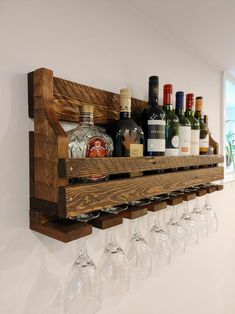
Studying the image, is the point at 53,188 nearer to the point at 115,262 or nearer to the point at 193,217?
the point at 115,262

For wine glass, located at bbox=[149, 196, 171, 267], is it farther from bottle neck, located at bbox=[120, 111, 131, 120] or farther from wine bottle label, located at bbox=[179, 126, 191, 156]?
bottle neck, located at bbox=[120, 111, 131, 120]

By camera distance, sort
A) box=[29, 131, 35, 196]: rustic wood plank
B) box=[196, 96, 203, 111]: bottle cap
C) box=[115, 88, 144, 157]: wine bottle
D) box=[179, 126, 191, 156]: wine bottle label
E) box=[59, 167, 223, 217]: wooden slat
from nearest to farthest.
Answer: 1. box=[59, 167, 223, 217]: wooden slat
2. box=[29, 131, 35, 196]: rustic wood plank
3. box=[115, 88, 144, 157]: wine bottle
4. box=[179, 126, 191, 156]: wine bottle label
5. box=[196, 96, 203, 111]: bottle cap

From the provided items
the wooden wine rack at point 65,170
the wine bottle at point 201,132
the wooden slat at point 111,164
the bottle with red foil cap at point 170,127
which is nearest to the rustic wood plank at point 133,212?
the wooden wine rack at point 65,170

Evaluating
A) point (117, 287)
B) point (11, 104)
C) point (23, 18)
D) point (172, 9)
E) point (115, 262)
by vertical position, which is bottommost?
point (117, 287)

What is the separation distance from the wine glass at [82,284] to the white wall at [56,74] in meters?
0.05

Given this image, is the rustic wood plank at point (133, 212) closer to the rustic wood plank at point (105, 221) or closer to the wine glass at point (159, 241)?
the rustic wood plank at point (105, 221)

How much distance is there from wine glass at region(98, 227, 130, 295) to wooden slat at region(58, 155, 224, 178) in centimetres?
24

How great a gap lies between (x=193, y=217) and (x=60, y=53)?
→ 0.96 m

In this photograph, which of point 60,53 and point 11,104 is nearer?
point 11,104

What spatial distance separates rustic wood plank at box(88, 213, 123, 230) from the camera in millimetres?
706

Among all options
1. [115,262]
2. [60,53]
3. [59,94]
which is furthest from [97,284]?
[60,53]

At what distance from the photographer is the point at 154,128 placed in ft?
2.77

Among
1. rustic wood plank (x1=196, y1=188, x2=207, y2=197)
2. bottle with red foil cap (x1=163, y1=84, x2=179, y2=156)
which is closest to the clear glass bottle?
bottle with red foil cap (x1=163, y1=84, x2=179, y2=156)

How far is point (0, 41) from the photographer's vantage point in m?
0.64
